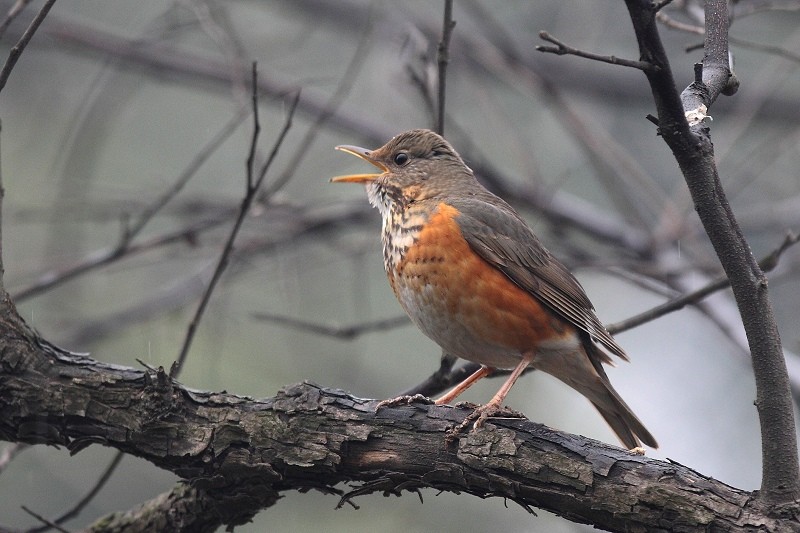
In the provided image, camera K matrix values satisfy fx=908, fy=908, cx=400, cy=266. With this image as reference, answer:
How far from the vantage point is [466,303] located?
4148 millimetres

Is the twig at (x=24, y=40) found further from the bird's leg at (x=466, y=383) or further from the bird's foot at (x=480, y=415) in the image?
the bird's leg at (x=466, y=383)

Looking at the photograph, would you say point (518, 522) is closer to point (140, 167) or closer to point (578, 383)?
point (578, 383)

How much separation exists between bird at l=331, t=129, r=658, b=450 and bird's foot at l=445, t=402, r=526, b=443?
185 millimetres

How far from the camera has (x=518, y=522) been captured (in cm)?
688

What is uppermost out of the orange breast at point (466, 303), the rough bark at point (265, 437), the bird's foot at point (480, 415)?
the orange breast at point (466, 303)

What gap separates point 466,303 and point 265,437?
120cm

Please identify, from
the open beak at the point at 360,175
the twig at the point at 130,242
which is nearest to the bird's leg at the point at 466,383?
the open beak at the point at 360,175

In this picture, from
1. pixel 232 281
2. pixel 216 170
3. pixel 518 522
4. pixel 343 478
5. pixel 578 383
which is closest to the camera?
pixel 343 478

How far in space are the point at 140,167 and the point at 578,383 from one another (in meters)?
6.86

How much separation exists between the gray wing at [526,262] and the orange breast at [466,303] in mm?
50

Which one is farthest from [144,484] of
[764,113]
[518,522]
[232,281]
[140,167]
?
[764,113]

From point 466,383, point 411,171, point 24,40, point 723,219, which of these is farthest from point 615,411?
point 24,40

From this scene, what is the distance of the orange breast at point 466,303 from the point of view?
4156 mm

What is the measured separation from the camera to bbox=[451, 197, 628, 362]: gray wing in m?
4.34
